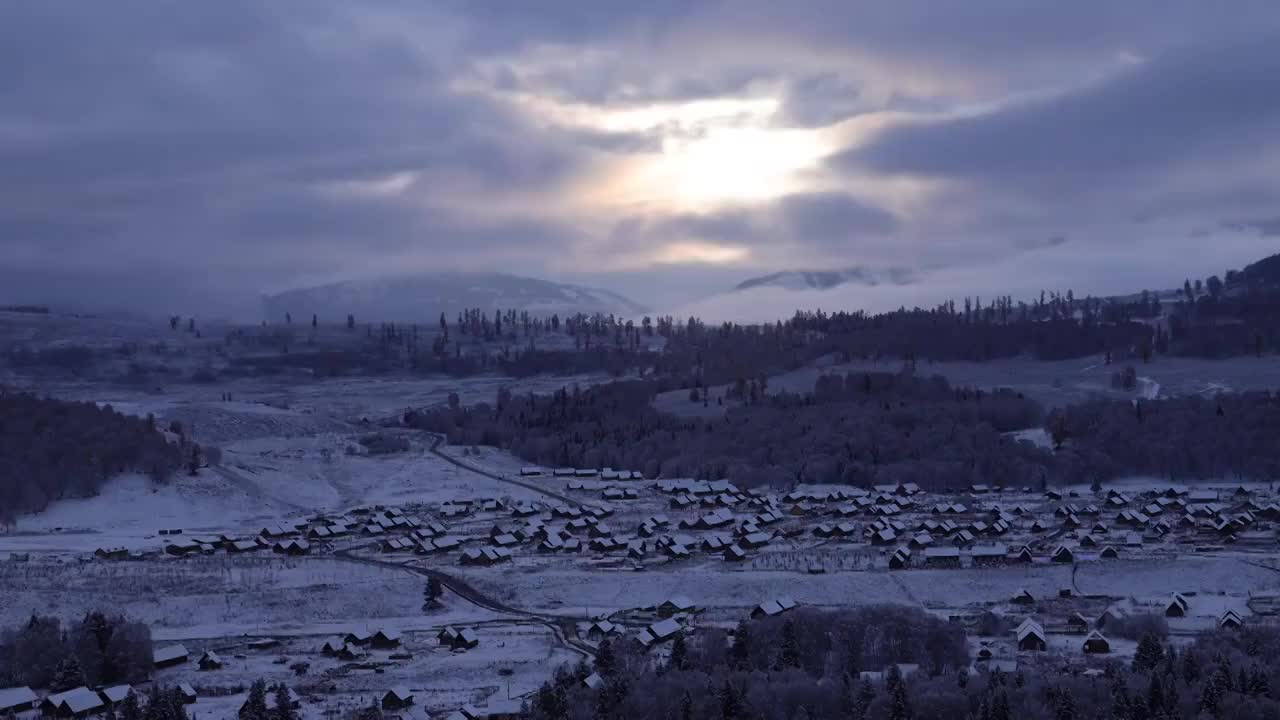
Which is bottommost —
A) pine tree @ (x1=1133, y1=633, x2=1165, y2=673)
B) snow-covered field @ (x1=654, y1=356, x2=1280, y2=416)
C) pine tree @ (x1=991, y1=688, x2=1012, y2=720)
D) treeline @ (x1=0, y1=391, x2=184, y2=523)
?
pine tree @ (x1=1133, y1=633, x2=1165, y2=673)

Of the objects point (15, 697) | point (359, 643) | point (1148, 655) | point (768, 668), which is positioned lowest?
point (359, 643)

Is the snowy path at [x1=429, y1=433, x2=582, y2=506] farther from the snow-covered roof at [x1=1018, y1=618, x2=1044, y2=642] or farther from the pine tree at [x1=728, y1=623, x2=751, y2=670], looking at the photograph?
the snow-covered roof at [x1=1018, y1=618, x2=1044, y2=642]

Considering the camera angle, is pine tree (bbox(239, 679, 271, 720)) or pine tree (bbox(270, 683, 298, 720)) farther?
pine tree (bbox(239, 679, 271, 720))

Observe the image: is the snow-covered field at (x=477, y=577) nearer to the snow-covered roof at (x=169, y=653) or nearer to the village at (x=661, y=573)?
the village at (x=661, y=573)

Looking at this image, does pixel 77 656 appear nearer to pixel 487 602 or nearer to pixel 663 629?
pixel 487 602

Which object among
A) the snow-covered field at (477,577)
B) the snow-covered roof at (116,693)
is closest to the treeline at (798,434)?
the snow-covered field at (477,577)

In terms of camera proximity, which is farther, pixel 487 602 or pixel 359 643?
pixel 487 602

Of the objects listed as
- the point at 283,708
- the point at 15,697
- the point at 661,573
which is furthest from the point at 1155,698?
the point at 15,697

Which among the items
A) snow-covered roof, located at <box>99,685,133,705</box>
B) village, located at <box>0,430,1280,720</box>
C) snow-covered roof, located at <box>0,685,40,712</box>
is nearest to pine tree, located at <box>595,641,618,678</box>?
village, located at <box>0,430,1280,720</box>
